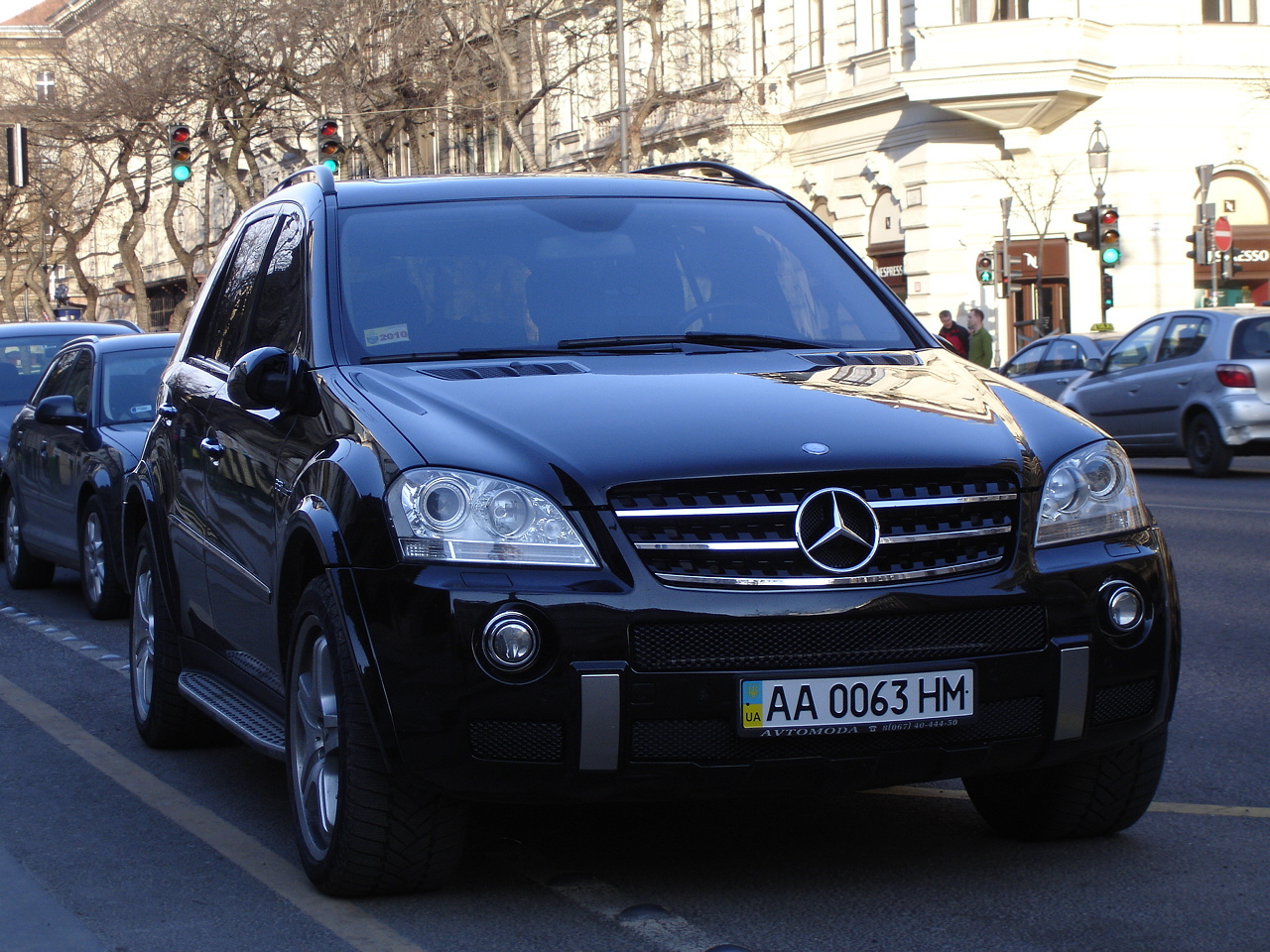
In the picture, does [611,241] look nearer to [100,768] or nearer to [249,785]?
[249,785]

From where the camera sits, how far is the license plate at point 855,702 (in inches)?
152

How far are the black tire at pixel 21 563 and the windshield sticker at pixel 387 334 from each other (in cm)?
714

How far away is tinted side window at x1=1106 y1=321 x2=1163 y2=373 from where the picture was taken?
19.3 meters

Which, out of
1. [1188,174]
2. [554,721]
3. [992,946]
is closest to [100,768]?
[554,721]

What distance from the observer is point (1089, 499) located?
13.9ft

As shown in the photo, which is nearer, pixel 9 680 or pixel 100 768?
pixel 100 768

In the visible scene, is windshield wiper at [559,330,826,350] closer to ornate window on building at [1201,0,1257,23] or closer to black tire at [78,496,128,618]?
black tire at [78,496,128,618]

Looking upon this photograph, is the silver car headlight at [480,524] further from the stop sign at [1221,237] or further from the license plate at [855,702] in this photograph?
the stop sign at [1221,237]

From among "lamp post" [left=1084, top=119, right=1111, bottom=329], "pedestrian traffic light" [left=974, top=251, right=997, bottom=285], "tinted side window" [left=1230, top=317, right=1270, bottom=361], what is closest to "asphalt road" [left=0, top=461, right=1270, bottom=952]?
"tinted side window" [left=1230, top=317, right=1270, bottom=361]

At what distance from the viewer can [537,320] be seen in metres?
5.02

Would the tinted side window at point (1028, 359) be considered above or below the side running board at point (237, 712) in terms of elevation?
above

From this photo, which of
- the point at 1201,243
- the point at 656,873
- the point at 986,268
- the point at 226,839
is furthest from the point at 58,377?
the point at 986,268

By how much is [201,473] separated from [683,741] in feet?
7.46

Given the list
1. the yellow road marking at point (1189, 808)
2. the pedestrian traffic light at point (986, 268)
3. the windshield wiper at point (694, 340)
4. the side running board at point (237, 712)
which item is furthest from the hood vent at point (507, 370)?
the pedestrian traffic light at point (986, 268)
